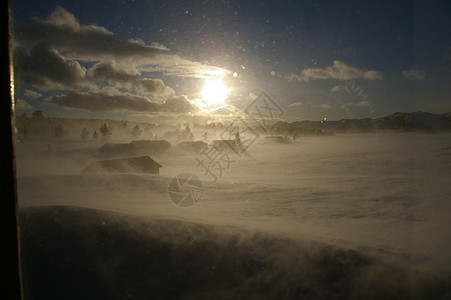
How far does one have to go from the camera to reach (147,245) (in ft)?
11.2

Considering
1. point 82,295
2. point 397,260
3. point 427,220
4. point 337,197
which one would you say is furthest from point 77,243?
point 337,197

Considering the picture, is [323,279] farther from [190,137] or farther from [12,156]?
[190,137]

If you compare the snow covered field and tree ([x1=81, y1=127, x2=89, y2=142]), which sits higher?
tree ([x1=81, y1=127, x2=89, y2=142])

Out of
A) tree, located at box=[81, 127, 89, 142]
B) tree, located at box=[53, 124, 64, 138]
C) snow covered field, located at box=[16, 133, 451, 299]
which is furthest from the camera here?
tree, located at box=[81, 127, 89, 142]

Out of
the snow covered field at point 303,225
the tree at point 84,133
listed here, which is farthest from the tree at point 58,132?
the snow covered field at point 303,225

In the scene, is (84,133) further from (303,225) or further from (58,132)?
(303,225)

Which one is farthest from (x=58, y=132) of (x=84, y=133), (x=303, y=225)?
(x=303, y=225)

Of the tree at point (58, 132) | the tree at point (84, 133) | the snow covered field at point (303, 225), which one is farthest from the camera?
the tree at point (84, 133)

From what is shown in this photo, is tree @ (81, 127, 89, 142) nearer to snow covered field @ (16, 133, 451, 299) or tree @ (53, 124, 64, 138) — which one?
tree @ (53, 124, 64, 138)

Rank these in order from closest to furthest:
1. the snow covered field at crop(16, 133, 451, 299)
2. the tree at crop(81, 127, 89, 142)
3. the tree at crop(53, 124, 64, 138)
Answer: the snow covered field at crop(16, 133, 451, 299) → the tree at crop(53, 124, 64, 138) → the tree at crop(81, 127, 89, 142)

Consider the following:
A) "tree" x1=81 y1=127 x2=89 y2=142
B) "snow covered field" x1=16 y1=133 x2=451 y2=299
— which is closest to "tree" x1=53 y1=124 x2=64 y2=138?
"tree" x1=81 y1=127 x2=89 y2=142

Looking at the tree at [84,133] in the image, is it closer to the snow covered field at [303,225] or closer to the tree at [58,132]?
the tree at [58,132]

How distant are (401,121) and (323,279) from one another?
987 cm

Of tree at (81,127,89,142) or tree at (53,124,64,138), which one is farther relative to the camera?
tree at (81,127,89,142)
